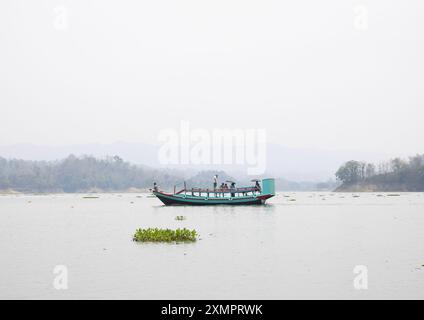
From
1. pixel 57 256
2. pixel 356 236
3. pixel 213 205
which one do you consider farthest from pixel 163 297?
pixel 213 205

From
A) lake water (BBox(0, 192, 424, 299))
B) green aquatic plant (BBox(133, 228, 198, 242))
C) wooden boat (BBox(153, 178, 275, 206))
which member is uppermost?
wooden boat (BBox(153, 178, 275, 206))

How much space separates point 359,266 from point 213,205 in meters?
70.3

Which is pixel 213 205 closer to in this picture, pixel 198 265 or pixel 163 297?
pixel 198 265

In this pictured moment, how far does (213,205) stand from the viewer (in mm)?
95875

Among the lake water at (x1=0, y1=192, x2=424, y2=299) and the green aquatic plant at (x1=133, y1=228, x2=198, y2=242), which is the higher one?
the green aquatic plant at (x1=133, y1=228, x2=198, y2=242)
